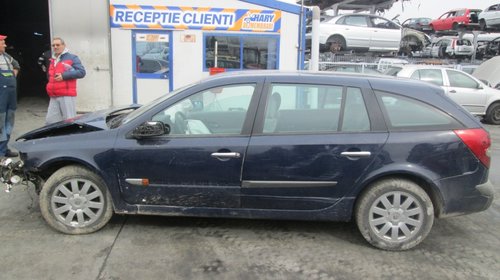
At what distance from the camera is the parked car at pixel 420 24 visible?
25031 millimetres

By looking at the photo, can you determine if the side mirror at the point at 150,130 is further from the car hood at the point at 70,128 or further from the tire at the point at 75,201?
the tire at the point at 75,201

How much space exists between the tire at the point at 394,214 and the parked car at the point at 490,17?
775 inches

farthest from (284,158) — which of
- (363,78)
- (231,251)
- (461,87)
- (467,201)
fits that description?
(461,87)

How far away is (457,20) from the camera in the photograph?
22812 mm

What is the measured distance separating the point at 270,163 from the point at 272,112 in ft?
1.48

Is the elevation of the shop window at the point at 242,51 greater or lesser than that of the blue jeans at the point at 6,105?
greater

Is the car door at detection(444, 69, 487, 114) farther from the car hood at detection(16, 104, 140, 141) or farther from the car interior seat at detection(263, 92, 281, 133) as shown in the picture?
the car hood at detection(16, 104, 140, 141)

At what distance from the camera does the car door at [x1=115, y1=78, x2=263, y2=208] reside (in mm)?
3947

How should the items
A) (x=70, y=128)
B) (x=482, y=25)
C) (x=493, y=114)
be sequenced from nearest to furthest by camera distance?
1. (x=70, y=128)
2. (x=493, y=114)
3. (x=482, y=25)

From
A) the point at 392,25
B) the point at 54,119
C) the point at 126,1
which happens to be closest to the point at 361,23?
the point at 392,25

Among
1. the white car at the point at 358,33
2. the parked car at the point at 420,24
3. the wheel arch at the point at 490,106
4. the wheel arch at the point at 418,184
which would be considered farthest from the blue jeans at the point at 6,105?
the parked car at the point at 420,24

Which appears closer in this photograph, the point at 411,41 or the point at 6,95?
the point at 6,95

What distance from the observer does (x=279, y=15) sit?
416 inches

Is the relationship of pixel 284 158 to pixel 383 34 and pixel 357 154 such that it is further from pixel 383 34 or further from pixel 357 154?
pixel 383 34
